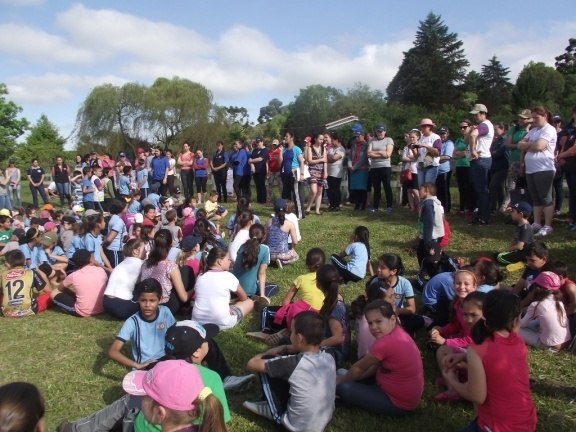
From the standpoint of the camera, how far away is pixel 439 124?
90.4ft

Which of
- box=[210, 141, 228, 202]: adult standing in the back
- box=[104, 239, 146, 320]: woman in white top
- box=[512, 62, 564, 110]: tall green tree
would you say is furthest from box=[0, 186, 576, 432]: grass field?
box=[512, 62, 564, 110]: tall green tree

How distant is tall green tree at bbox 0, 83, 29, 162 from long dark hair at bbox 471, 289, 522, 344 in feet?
150

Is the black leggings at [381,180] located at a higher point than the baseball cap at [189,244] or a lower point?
higher

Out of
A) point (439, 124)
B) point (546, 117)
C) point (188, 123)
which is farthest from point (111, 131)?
point (546, 117)

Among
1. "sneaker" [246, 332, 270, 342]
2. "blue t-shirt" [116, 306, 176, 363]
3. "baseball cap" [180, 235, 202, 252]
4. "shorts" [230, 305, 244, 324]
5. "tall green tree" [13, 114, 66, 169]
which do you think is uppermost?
"tall green tree" [13, 114, 66, 169]

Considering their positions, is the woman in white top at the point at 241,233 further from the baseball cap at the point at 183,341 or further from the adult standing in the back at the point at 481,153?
the adult standing in the back at the point at 481,153

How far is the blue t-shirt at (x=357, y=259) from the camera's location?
6934mm

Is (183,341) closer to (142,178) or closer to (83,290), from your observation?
(83,290)

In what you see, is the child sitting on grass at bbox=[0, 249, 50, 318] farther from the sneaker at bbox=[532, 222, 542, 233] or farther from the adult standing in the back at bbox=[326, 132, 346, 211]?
the sneaker at bbox=[532, 222, 542, 233]

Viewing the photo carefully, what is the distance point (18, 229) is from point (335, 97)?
70.2 meters

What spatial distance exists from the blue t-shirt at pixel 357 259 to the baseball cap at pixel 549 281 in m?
2.50

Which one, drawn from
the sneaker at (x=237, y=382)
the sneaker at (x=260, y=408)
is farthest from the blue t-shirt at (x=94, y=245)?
the sneaker at (x=260, y=408)

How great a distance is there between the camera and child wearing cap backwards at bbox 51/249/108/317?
6648mm

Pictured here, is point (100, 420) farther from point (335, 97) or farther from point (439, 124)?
point (335, 97)
